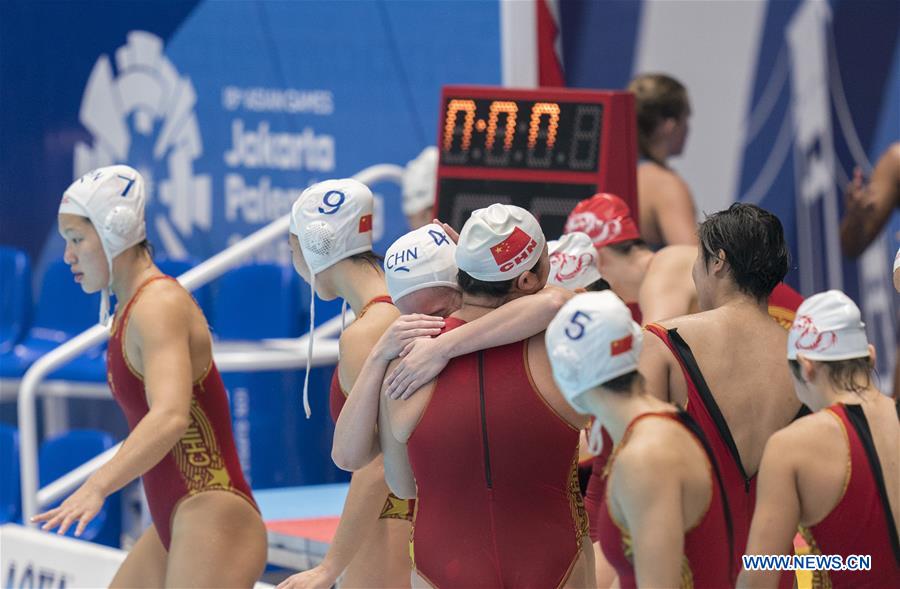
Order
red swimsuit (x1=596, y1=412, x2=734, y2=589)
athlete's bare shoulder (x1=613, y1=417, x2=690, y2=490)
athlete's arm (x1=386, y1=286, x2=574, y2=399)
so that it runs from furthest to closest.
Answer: athlete's arm (x1=386, y1=286, x2=574, y2=399) → red swimsuit (x1=596, y1=412, x2=734, y2=589) → athlete's bare shoulder (x1=613, y1=417, x2=690, y2=490)

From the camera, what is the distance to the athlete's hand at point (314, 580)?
405 cm

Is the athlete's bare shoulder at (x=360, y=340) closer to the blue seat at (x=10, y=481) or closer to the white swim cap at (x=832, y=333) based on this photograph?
the white swim cap at (x=832, y=333)

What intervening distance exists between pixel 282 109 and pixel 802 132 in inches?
153

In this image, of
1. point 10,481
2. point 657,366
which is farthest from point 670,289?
point 10,481

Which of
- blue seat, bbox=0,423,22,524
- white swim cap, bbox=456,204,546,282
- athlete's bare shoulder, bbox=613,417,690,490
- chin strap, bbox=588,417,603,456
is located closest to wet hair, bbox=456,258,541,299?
white swim cap, bbox=456,204,546,282

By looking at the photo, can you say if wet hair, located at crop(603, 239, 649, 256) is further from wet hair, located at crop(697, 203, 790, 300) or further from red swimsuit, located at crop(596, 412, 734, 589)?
red swimsuit, located at crop(596, 412, 734, 589)

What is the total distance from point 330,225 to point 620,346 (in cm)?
155

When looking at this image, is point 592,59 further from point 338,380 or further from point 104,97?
point 338,380

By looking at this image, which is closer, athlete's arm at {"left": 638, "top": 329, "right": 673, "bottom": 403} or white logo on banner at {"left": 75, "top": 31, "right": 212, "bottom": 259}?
athlete's arm at {"left": 638, "top": 329, "right": 673, "bottom": 403}

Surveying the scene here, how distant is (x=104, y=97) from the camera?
9.59 m

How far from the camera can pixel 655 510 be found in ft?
9.62

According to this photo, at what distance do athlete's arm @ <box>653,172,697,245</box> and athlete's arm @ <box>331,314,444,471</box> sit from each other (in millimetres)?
3562

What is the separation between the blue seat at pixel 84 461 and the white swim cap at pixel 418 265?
4285 mm

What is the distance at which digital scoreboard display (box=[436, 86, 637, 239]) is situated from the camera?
7.00 metres
